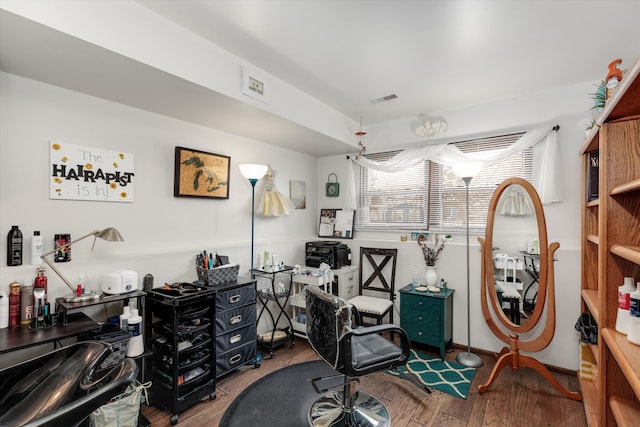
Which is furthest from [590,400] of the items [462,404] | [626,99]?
[626,99]

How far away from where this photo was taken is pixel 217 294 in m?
2.50

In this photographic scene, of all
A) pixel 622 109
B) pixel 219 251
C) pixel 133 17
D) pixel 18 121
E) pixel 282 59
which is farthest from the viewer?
pixel 219 251

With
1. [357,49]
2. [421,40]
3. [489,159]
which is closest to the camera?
[421,40]

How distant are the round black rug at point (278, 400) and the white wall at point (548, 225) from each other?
5.10 ft

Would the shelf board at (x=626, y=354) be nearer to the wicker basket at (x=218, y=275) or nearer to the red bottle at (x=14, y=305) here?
the wicker basket at (x=218, y=275)

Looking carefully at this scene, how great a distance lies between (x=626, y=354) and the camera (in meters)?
1.18

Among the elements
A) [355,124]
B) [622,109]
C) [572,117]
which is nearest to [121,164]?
[355,124]

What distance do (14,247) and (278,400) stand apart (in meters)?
2.01

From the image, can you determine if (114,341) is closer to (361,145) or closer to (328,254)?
(328,254)

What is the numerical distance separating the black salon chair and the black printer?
1367 millimetres

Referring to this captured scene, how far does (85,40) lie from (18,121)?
0.83 metres

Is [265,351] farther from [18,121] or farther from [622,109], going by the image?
[622,109]

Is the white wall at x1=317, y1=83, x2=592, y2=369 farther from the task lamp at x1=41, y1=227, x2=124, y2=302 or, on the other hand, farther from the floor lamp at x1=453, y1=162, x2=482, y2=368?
the task lamp at x1=41, y1=227, x2=124, y2=302

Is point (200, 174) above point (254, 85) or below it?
below
